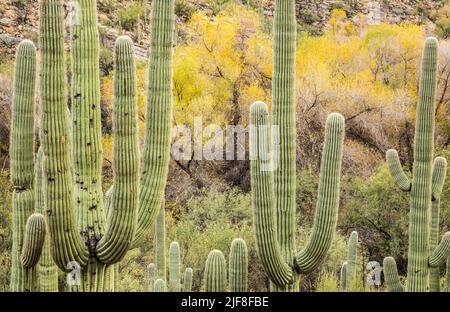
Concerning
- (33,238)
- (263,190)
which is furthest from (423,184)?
(33,238)

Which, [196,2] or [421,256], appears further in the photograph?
[196,2]

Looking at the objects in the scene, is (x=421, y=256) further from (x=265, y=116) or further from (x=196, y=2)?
(x=196, y=2)

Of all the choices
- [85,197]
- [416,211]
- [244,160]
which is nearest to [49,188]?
[85,197]

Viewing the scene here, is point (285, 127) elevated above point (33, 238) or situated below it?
above

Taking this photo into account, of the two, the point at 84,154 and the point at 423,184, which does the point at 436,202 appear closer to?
the point at 423,184

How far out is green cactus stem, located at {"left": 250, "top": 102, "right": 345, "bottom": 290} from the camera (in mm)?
5730

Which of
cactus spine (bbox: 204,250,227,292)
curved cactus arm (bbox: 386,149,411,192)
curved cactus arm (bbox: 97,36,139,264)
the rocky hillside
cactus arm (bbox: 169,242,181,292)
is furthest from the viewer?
the rocky hillside

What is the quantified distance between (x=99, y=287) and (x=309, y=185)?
1240 centimetres

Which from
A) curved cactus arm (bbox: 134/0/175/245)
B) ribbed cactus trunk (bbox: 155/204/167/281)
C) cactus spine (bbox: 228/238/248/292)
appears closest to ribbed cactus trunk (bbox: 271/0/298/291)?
cactus spine (bbox: 228/238/248/292)

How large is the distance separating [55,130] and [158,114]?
3.32ft

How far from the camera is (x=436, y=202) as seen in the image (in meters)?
8.90

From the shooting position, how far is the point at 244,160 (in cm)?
1908

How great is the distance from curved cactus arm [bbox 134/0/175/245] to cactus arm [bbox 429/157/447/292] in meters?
3.85

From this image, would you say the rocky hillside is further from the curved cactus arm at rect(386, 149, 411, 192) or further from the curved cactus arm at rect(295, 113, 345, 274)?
the curved cactus arm at rect(295, 113, 345, 274)
